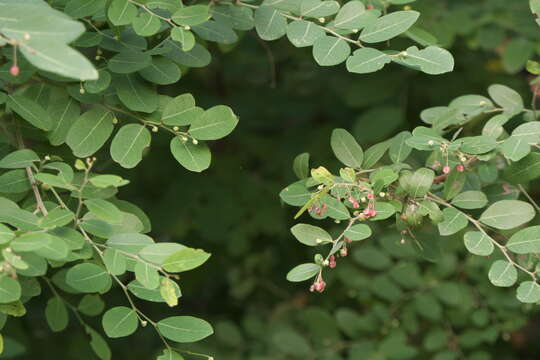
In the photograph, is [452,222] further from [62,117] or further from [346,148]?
[62,117]

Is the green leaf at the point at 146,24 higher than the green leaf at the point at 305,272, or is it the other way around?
the green leaf at the point at 146,24

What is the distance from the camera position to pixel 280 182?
10.2 feet

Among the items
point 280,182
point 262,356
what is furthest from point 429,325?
point 280,182

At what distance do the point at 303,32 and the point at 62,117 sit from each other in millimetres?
514

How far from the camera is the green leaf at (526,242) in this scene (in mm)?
1441

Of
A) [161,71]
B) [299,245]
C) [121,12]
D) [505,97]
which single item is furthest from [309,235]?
[299,245]

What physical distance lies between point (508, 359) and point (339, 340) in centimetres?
95

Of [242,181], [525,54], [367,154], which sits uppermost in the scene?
[367,154]

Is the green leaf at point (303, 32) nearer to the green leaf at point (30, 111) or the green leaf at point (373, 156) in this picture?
Answer: the green leaf at point (373, 156)

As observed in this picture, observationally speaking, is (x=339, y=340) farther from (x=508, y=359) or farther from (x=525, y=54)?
(x=525, y=54)

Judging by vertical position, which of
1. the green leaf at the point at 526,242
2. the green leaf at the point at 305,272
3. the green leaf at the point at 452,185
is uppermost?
the green leaf at the point at 305,272

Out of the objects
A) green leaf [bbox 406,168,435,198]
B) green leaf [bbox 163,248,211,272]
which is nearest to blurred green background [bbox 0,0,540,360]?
green leaf [bbox 406,168,435,198]

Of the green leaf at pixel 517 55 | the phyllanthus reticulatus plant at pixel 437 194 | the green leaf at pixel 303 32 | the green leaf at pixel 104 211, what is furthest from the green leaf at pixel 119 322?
the green leaf at pixel 517 55

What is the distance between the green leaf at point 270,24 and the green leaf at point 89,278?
0.59m
